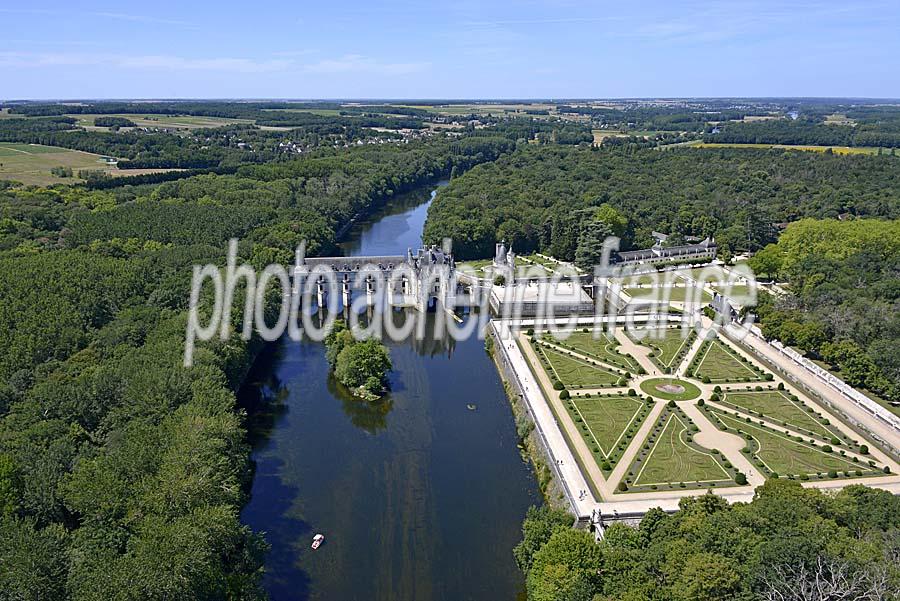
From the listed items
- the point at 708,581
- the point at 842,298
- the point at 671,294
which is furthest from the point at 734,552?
the point at 671,294

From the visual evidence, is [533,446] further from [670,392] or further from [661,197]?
[661,197]

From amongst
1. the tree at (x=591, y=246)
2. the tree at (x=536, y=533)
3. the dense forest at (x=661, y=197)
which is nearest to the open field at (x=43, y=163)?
the dense forest at (x=661, y=197)

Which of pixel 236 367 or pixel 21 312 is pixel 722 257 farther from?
pixel 21 312

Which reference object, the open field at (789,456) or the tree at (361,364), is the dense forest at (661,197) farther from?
the open field at (789,456)

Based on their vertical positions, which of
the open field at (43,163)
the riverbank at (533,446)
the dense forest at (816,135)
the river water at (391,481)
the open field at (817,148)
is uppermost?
the dense forest at (816,135)

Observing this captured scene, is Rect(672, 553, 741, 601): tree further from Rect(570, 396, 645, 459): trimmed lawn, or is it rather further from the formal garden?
Rect(570, 396, 645, 459): trimmed lawn
